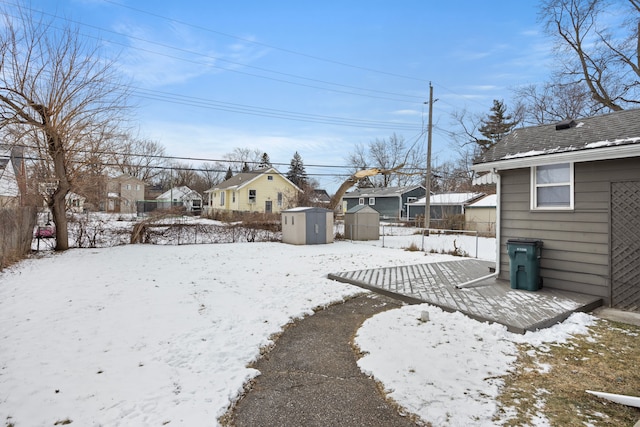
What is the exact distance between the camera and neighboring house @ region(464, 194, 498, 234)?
21.5m

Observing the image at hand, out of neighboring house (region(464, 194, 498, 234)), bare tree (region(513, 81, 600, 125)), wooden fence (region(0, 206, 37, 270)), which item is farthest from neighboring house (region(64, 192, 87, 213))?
bare tree (region(513, 81, 600, 125))

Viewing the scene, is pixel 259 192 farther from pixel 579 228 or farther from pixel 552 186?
pixel 579 228

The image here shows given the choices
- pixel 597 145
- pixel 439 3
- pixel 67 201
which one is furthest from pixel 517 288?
pixel 67 201

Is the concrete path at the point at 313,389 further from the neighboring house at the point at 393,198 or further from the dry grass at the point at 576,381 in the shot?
the neighboring house at the point at 393,198

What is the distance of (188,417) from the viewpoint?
7.82 feet

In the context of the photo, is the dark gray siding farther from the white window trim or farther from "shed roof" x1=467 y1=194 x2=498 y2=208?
"shed roof" x1=467 y1=194 x2=498 y2=208

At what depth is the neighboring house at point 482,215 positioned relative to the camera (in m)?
21.5

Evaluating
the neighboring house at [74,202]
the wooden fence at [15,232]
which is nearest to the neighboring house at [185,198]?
the neighboring house at [74,202]

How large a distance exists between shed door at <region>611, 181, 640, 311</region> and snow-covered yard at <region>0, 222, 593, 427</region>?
93cm

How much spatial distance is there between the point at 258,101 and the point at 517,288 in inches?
638

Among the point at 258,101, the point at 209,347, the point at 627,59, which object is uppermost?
the point at 627,59

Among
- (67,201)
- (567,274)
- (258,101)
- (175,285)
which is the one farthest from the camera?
(258,101)

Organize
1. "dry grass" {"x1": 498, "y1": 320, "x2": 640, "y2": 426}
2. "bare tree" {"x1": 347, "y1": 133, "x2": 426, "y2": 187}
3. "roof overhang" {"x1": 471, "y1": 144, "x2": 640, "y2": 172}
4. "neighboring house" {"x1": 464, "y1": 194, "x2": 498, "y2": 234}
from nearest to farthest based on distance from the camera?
"dry grass" {"x1": 498, "y1": 320, "x2": 640, "y2": 426} < "roof overhang" {"x1": 471, "y1": 144, "x2": 640, "y2": 172} < "neighboring house" {"x1": 464, "y1": 194, "x2": 498, "y2": 234} < "bare tree" {"x1": 347, "y1": 133, "x2": 426, "y2": 187}

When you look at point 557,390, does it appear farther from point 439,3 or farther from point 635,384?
point 439,3
